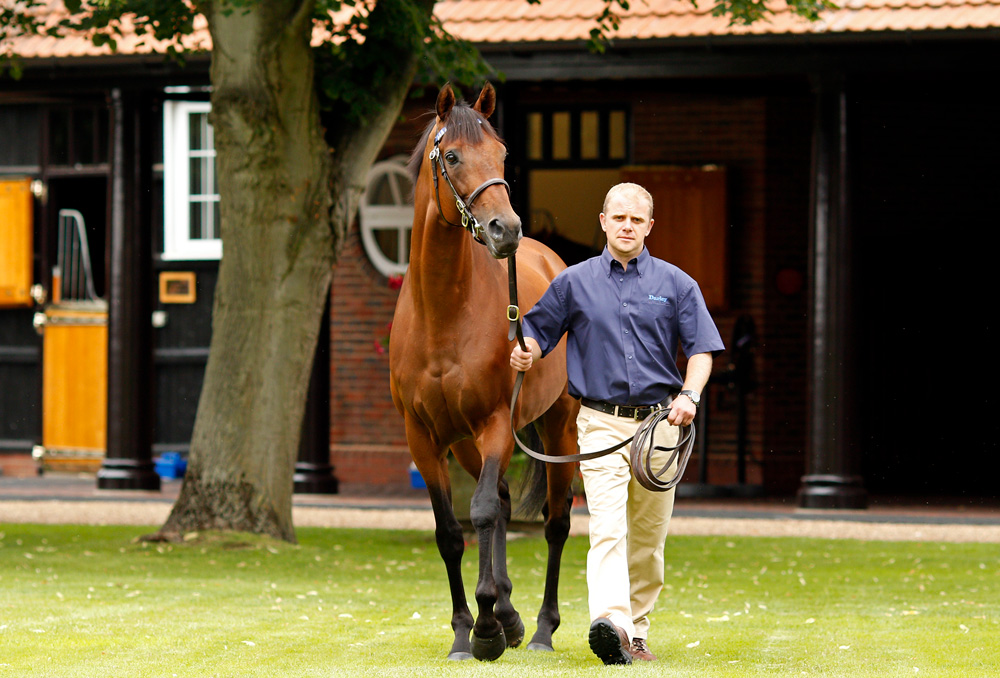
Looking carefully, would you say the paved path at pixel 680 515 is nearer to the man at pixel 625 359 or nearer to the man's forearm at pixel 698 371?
the man at pixel 625 359

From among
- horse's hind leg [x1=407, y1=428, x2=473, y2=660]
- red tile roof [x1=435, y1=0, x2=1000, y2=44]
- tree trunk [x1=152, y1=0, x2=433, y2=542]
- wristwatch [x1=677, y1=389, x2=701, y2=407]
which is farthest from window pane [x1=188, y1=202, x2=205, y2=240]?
wristwatch [x1=677, y1=389, x2=701, y2=407]

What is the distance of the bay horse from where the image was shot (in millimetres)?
5527

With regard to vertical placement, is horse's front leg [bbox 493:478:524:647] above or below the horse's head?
below

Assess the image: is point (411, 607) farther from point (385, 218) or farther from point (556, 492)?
point (385, 218)

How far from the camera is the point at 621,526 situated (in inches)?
212

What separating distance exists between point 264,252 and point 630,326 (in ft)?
15.5

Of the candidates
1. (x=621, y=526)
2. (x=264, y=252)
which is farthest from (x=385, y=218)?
(x=621, y=526)

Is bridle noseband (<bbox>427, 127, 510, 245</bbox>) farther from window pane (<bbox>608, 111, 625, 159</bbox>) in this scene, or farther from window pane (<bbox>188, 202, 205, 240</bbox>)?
window pane (<bbox>188, 202, 205, 240</bbox>)

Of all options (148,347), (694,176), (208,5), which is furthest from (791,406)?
(208,5)

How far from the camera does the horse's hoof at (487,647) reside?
5633 mm

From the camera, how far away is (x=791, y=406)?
13648 mm

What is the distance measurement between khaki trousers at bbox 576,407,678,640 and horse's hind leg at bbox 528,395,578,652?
50cm

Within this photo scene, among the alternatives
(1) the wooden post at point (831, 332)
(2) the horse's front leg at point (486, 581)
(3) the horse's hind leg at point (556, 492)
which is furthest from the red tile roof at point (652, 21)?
(2) the horse's front leg at point (486, 581)

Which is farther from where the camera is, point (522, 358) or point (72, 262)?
point (72, 262)
